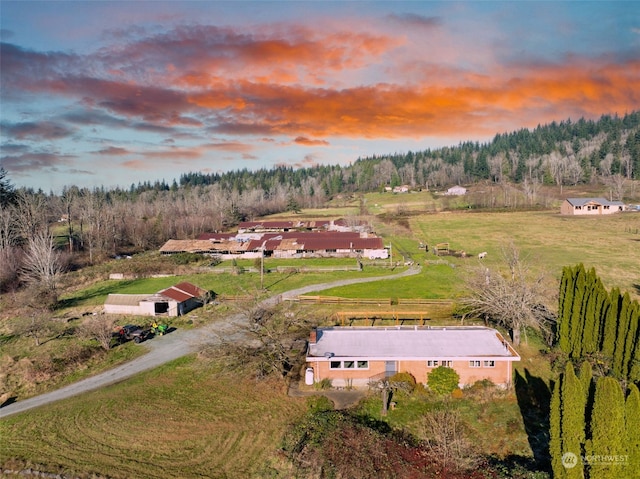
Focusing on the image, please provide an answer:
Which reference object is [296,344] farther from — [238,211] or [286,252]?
[238,211]

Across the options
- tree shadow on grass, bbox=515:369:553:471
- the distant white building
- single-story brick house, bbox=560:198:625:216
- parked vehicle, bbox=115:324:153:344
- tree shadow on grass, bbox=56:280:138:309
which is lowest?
tree shadow on grass, bbox=515:369:553:471

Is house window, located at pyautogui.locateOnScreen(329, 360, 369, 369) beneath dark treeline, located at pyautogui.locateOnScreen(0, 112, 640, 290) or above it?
beneath

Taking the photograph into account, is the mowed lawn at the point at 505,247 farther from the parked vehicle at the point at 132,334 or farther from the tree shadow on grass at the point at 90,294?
the tree shadow on grass at the point at 90,294

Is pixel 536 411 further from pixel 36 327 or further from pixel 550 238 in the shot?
pixel 550 238

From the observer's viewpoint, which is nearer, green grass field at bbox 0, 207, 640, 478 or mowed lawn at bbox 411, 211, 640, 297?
green grass field at bbox 0, 207, 640, 478

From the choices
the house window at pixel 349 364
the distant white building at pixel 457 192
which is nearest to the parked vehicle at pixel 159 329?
the house window at pixel 349 364

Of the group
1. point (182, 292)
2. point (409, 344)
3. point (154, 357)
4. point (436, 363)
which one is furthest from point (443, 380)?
point (182, 292)

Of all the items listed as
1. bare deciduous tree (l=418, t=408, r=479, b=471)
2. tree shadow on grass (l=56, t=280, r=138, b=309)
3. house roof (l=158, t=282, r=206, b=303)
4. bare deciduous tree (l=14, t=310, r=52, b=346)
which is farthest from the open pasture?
tree shadow on grass (l=56, t=280, r=138, b=309)

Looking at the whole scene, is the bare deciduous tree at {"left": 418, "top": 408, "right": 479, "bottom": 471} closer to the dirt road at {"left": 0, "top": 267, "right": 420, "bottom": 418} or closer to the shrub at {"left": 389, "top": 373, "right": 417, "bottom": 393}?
the shrub at {"left": 389, "top": 373, "right": 417, "bottom": 393}
